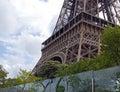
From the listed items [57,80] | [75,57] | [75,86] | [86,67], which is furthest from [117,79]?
[75,57]

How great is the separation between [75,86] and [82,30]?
94.4ft

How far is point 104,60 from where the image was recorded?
22.4m

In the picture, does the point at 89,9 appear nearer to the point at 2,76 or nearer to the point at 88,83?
the point at 2,76

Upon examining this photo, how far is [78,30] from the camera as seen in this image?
148 feet

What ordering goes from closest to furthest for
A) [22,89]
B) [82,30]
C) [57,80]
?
[57,80] → [22,89] → [82,30]

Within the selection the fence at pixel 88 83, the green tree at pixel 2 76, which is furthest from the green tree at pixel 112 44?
the green tree at pixel 2 76

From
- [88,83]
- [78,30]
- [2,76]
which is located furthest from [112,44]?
[78,30]

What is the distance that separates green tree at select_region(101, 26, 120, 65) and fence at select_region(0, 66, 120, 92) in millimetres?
5641

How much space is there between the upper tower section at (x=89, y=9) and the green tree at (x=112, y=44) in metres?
28.2

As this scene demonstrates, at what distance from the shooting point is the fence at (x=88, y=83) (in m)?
14.0

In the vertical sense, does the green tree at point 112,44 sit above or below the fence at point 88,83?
above

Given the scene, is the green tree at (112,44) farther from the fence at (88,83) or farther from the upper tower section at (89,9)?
the upper tower section at (89,9)

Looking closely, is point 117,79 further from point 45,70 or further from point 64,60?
point 64,60

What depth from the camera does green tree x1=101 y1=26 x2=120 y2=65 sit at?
2112 centimetres
